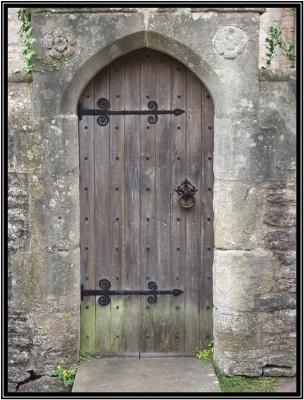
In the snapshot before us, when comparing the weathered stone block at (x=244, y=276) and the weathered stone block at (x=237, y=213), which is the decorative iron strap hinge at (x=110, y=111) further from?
the weathered stone block at (x=244, y=276)

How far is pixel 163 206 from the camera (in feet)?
15.9

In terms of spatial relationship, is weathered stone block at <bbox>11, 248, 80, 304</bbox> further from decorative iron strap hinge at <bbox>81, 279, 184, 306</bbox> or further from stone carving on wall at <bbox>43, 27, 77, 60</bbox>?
stone carving on wall at <bbox>43, 27, 77, 60</bbox>

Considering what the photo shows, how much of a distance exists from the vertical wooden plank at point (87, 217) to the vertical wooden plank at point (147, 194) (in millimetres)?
402

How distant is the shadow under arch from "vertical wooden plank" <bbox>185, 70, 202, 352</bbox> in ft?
0.66

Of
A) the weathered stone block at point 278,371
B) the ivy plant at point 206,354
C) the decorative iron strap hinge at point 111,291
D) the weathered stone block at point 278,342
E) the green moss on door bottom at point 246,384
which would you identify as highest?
the decorative iron strap hinge at point 111,291

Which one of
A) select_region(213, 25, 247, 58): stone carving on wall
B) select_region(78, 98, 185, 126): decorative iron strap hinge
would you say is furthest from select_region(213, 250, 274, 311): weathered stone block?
select_region(213, 25, 247, 58): stone carving on wall

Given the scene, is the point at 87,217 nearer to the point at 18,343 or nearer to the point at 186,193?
the point at 186,193

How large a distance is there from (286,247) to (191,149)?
1059 millimetres

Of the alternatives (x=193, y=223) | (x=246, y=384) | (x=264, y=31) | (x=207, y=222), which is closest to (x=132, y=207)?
(x=193, y=223)

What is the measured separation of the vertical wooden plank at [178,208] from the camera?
187 inches

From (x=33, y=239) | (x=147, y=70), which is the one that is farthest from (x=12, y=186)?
(x=147, y=70)

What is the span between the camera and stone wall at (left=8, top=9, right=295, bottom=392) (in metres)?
4.47

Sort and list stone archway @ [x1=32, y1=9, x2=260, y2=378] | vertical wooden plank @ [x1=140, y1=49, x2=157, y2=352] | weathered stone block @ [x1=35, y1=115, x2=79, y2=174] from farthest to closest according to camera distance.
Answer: vertical wooden plank @ [x1=140, y1=49, x2=157, y2=352] < weathered stone block @ [x1=35, y1=115, x2=79, y2=174] < stone archway @ [x1=32, y1=9, x2=260, y2=378]

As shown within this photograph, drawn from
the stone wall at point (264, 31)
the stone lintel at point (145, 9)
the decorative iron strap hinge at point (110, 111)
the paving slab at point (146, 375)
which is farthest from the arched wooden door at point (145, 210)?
the stone wall at point (264, 31)
